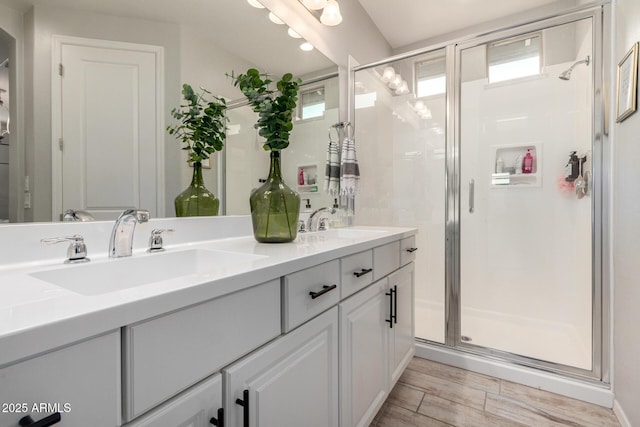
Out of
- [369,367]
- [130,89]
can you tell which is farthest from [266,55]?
[369,367]

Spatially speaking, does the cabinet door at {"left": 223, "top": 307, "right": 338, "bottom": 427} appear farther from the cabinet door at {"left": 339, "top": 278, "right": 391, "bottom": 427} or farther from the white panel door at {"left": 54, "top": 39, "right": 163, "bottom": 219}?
the white panel door at {"left": 54, "top": 39, "right": 163, "bottom": 219}

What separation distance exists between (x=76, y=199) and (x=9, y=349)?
2.38 feet

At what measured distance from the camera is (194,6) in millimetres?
1190

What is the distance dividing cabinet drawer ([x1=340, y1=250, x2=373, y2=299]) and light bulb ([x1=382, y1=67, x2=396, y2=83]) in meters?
1.93

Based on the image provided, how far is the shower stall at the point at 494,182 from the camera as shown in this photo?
2.00 meters

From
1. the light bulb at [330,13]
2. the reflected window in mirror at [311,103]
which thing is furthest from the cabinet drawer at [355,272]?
the light bulb at [330,13]

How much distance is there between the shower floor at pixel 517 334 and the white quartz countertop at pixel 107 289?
64.0 inches

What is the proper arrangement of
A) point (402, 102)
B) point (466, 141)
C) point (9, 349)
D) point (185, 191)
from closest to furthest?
point (9, 349), point (185, 191), point (466, 141), point (402, 102)

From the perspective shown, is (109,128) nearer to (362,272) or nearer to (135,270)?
(135,270)

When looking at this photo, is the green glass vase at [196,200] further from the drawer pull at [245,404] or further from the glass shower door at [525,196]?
the glass shower door at [525,196]

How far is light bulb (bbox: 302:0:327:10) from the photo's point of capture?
5.92 ft

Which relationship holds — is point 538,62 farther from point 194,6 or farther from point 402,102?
point 194,6

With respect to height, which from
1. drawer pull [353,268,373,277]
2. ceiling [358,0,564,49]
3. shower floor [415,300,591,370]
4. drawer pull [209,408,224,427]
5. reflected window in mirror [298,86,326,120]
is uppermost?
ceiling [358,0,564,49]

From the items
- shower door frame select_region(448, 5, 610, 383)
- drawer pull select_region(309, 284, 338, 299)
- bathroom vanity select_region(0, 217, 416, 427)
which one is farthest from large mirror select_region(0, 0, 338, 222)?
shower door frame select_region(448, 5, 610, 383)
